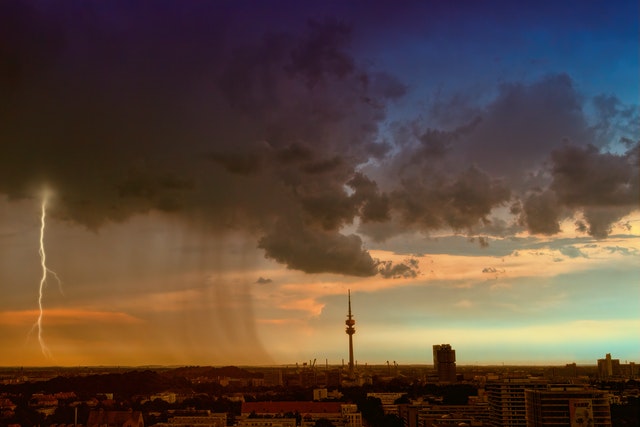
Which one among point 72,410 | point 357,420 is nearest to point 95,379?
point 72,410

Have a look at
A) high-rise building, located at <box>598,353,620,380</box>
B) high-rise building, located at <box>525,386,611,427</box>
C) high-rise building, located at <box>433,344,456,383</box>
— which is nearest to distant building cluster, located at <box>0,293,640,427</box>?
high-rise building, located at <box>525,386,611,427</box>

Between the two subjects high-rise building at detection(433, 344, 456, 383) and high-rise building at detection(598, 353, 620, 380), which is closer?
high-rise building at detection(433, 344, 456, 383)

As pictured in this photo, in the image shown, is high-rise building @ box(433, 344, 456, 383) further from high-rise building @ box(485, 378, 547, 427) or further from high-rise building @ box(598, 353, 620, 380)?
high-rise building @ box(485, 378, 547, 427)

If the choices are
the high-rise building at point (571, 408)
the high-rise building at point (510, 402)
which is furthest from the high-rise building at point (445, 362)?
the high-rise building at point (571, 408)

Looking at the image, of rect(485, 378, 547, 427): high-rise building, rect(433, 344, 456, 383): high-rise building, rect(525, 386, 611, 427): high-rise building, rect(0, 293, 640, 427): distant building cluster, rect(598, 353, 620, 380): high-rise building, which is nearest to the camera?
rect(525, 386, 611, 427): high-rise building

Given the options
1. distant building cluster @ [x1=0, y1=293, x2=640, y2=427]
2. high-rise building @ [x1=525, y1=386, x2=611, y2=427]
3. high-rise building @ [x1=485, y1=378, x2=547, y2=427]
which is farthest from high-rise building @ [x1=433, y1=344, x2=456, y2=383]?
high-rise building @ [x1=525, y1=386, x2=611, y2=427]

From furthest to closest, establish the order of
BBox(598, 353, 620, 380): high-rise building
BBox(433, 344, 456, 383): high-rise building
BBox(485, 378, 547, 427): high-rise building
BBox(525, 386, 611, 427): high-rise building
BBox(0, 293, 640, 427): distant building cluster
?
BBox(598, 353, 620, 380): high-rise building < BBox(433, 344, 456, 383): high-rise building < BBox(485, 378, 547, 427): high-rise building < BBox(0, 293, 640, 427): distant building cluster < BBox(525, 386, 611, 427): high-rise building

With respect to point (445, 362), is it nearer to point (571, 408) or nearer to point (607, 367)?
point (607, 367)

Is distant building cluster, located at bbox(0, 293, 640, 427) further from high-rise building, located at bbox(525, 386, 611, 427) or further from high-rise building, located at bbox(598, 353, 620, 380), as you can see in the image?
high-rise building, located at bbox(598, 353, 620, 380)
